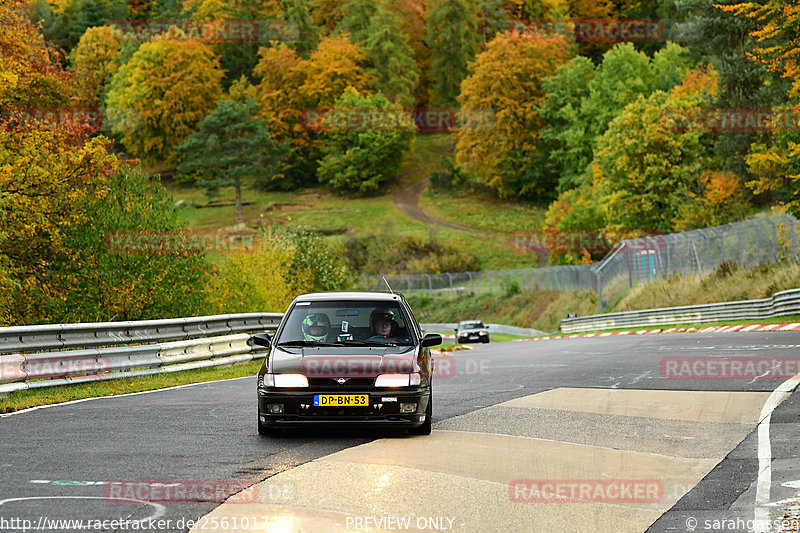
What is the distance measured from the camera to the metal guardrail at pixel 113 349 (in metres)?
15.3

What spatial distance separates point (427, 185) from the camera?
112m

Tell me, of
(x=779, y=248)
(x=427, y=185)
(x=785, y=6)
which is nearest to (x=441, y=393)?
(x=785, y=6)

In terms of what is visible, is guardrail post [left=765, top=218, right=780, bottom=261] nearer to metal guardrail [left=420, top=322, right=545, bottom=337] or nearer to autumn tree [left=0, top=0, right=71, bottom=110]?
metal guardrail [left=420, top=322, right=545, bottom=337]

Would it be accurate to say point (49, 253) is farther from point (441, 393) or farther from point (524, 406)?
point (524, 406)

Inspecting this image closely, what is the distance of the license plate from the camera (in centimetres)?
1059

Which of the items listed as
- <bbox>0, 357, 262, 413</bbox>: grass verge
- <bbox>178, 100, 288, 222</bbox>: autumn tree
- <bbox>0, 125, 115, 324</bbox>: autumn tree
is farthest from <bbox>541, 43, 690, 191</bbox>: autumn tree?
<bbox>0, 357, 262, 413</bbox>: grass verge

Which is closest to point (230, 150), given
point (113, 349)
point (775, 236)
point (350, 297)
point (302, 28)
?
point (302, 28)

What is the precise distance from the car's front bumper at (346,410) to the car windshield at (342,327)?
32.1 inches

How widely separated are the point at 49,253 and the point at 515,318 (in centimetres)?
3894

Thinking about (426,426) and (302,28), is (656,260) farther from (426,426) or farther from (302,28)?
(302,28)

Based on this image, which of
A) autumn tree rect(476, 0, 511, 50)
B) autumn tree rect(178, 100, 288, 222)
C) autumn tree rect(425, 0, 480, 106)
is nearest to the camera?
autumn tree rect(178, 100, 288, 222)

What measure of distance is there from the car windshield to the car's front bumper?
815 millimetres

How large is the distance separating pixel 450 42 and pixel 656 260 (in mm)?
86969

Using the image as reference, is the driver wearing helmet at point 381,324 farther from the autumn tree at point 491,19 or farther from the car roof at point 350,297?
the autumn tree at point 491,19
